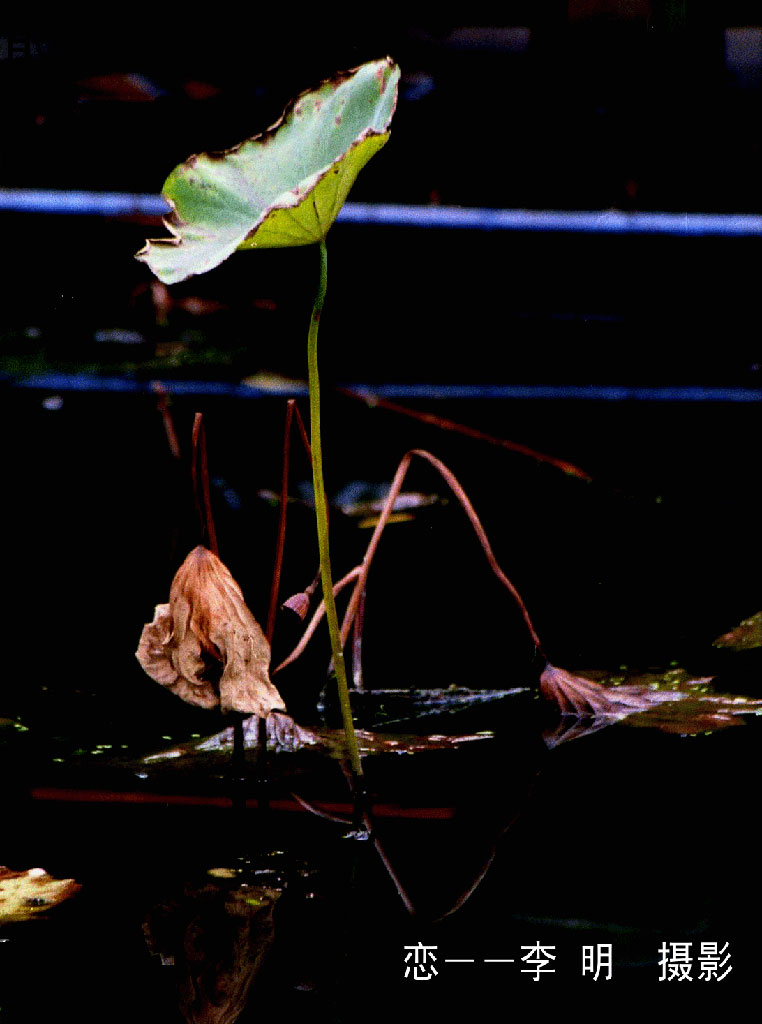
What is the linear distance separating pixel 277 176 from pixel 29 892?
1.67 ft

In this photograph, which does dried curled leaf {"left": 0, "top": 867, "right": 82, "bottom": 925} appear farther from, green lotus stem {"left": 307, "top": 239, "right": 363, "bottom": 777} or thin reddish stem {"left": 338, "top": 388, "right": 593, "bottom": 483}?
thin reddish stem {"left": 338, "top": 388, "right": 593, "bottom": 483}

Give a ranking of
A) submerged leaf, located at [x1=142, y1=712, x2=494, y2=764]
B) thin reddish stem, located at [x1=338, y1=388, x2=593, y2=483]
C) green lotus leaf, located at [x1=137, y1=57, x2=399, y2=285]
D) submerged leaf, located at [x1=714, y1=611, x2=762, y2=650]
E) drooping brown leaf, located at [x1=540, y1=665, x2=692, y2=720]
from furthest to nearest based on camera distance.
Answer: thin reddish stem, located at [x1=338, y1=388, x2=593, y2=483]
submerged leaf, located at [x1=714, y1=611, x2=762, y2=650]
drooping brown leaf, located at [x1=540, y1=665, x2=692, y2=720]
submerged leaf, located at [x1=142, y1=712, x2=494, y2=764]
green lotus leaf, located at [x1=137, y1=57, x2=399, y2=285]

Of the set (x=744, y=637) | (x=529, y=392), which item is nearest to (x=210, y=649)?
(x=744, y=637)

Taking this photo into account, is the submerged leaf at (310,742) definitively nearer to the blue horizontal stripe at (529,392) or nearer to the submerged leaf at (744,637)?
the submerged leaf at (744,637)

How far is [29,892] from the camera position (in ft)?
1.87

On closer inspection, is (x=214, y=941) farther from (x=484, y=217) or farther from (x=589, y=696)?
(x=484, y=217)

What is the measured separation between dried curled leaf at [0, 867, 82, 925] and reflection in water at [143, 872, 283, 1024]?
0.06 meters

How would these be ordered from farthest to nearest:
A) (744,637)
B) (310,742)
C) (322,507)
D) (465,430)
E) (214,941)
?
(465,430) < (744,637) < (310,742) < (322,507) < (214,941)

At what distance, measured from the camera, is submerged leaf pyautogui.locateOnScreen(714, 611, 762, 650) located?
105 centimetres

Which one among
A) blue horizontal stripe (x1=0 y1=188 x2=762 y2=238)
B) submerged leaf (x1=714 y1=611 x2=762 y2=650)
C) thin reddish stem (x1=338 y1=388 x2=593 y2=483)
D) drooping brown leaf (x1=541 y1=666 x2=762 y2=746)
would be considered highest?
blue horizontal stripe (x1=0 y1=188 x2=762 y2=238)

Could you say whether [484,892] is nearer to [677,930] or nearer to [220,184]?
[677,930]

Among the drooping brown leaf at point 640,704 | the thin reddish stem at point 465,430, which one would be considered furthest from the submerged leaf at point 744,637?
the thin reddish stem at point 465,430

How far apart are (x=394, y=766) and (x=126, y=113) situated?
133cm

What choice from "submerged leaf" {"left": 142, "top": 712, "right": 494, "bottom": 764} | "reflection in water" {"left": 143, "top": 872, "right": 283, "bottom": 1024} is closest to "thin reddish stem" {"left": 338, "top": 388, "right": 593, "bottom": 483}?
"submerged leaf" {"left": 142, "top": 712, "right": 494, "bottom": 764}
